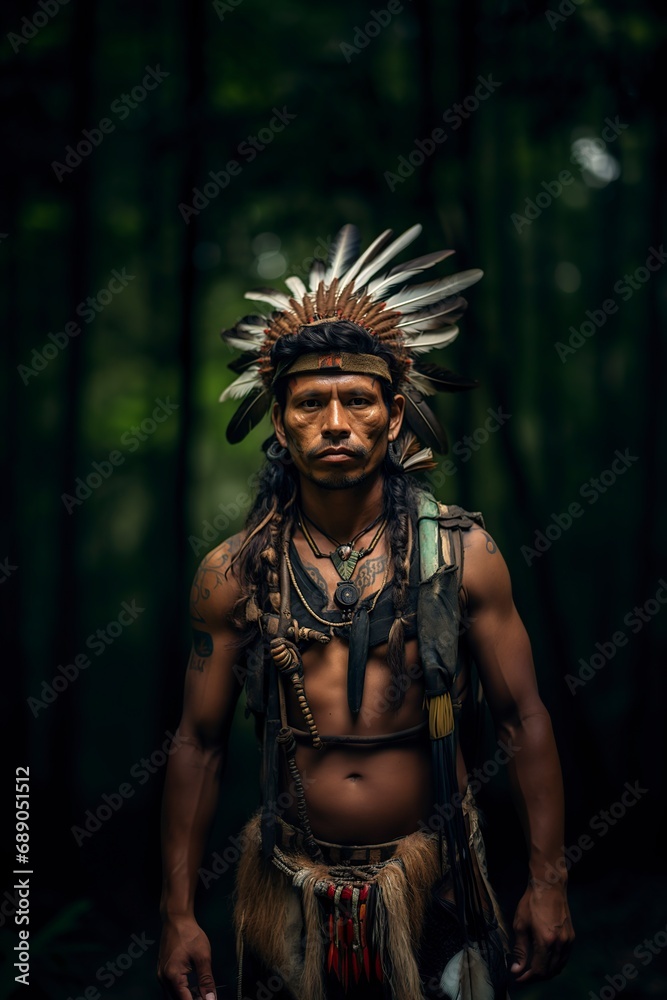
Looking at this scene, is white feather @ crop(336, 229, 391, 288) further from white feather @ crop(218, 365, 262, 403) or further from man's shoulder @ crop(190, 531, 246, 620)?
man's shoulder @ crop(190, 531, 246, 620)

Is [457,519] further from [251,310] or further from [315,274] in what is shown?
[251,310]

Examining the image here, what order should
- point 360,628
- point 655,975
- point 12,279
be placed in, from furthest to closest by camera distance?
point 12,279
point 655,975
point 360,628

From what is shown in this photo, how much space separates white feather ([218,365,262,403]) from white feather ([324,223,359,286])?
0.36m

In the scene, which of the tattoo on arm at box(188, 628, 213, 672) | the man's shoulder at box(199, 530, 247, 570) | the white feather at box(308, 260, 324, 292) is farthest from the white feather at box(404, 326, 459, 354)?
the tattoo on arm at box(188, 628, 213, 672)

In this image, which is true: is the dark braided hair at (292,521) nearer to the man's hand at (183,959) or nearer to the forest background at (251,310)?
the man's hand at (183,959)

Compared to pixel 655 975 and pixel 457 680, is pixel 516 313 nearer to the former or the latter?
pixel 457 680

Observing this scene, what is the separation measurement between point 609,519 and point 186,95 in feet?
8.61

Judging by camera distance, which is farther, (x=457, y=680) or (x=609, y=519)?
(x=609, y=519)

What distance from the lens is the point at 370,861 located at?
227 cm

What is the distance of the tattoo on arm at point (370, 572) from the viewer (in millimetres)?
2352

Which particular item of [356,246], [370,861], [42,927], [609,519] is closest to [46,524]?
[42,927]

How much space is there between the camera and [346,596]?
2.31 meters

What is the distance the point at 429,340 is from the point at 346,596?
83 centimetres

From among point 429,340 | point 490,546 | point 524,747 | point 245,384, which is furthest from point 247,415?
point 524,747
